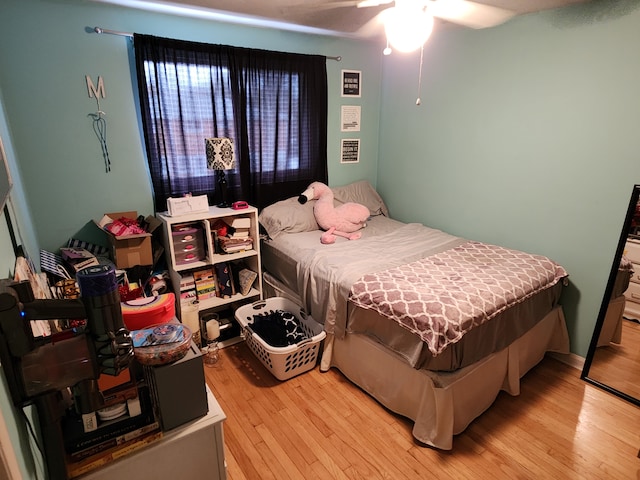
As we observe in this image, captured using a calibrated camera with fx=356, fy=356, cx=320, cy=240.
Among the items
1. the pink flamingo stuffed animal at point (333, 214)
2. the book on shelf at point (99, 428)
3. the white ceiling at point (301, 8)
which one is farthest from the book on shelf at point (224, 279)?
the white ceiling at point (301, 8)

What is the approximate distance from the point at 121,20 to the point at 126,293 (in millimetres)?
1688

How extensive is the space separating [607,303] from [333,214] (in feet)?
6.29

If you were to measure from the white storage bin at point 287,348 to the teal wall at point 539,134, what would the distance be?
1.50 m

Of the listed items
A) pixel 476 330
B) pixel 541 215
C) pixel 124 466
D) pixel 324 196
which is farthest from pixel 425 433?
pixel 324 196

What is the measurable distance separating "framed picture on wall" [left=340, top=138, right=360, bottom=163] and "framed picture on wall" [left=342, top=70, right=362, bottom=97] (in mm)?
406

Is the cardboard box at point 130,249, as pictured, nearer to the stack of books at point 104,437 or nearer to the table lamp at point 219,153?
the table lamp at point 219,153

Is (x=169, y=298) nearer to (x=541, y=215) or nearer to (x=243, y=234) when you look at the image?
(x=243, y=234)

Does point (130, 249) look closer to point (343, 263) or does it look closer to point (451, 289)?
point (343, 263)

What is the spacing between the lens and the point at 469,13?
7.43 feet

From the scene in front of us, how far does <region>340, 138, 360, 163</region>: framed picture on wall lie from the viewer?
3.35m

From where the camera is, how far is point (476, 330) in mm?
1795

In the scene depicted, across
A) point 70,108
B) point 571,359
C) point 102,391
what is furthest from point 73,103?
point 571,359

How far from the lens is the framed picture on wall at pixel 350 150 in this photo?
3352mm

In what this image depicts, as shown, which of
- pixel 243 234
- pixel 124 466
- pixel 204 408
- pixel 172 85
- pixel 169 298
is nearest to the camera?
pixel 124 466
